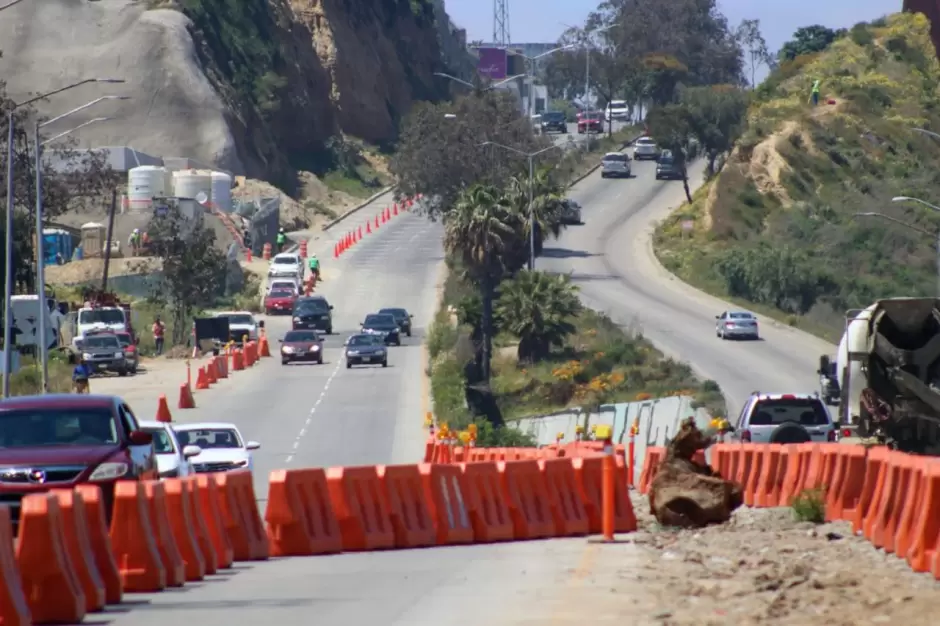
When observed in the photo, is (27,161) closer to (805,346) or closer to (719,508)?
(805,346)

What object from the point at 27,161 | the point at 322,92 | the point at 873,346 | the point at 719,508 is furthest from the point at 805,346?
→ the point at 322,92

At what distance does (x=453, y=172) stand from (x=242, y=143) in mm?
24486

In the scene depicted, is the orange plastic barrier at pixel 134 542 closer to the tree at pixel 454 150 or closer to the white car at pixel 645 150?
the tree at pixel 454 150

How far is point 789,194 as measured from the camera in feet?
338

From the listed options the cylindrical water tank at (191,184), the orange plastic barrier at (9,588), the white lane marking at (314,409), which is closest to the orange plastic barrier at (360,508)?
the orange plastic barrier at (9,588)

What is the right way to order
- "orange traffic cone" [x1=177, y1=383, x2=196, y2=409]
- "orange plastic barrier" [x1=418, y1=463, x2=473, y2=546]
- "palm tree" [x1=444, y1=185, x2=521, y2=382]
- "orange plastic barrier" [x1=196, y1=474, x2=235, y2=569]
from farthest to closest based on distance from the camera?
"palm tree" [x1=444, y1=185, x2=521, y2=382] → "orange traffic cone" [x1=177, y1=383, x2=196, y2=409] → "orange plastic barrier" [x1=418, y1=463, x2=473, y2=546] → "orange plastic barrier" [x1=196, y1=474, x2=235, y2=569]

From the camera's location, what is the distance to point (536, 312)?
2598 inches

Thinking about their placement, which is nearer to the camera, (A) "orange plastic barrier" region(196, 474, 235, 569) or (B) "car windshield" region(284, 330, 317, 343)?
(A) "orange plastic barrier" region(196, 474, 235, 569)

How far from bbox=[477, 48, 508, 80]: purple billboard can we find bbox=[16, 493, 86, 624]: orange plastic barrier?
590 ft

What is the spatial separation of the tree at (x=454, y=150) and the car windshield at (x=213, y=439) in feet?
227

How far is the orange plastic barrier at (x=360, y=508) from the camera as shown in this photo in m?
18.1

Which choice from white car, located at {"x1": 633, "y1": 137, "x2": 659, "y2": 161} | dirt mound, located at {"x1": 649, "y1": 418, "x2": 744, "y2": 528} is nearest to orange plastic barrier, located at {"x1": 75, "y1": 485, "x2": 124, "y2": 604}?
dirt mound, located at {"x1": 649, "y1": 418, "x2": 744, "y2": 528}

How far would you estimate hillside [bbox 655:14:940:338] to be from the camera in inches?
3415

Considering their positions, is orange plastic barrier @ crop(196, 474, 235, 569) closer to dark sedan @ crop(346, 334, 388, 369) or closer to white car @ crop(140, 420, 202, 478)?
white car @ crop(140, 420, 202, 478)
